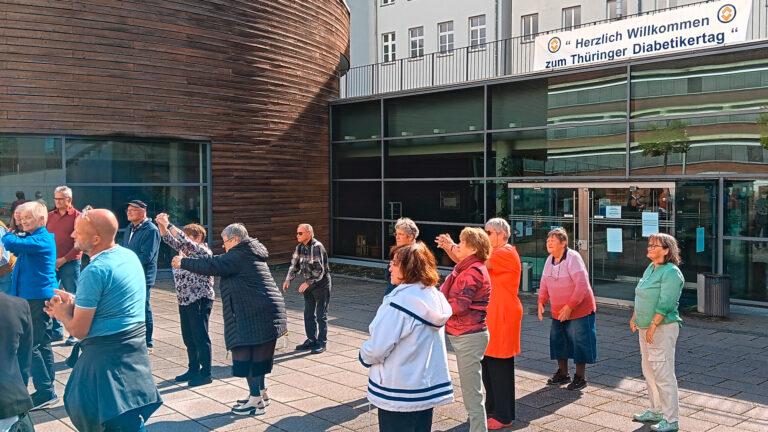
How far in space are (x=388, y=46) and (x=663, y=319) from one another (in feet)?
91.3

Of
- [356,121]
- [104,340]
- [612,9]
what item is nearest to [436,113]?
[356,121]

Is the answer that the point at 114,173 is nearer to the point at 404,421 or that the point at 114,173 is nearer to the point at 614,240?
the point at 614,240

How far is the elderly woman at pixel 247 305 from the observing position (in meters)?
5.93

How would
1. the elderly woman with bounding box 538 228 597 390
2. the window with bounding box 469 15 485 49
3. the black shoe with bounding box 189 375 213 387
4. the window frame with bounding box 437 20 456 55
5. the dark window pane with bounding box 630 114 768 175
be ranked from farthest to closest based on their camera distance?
the window frame with bounding box 437 20 456 55 < the window with bounding box 469 15 485 49 < the dark window pane with bounding box 630 114 768 175 < the black shoe with bounding box 189 375 213 387 < the elderly woman with bounding box 538 228 597 390

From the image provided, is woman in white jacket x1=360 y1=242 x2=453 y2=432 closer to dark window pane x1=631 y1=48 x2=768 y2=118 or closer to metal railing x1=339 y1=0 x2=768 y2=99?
dark window pane x1=631 y1=48 x2=768 y2=118

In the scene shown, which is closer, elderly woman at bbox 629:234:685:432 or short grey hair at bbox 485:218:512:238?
elderly woman at bbox 629:234:685:432

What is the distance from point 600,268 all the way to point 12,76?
11.2 m

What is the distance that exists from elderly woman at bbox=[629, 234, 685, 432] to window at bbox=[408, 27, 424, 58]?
25710 millimetres

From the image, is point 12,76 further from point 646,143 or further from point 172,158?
point 646,143

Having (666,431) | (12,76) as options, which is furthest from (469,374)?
(12,76)

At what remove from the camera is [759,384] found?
7.34 meters

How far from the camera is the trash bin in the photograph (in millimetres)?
11055

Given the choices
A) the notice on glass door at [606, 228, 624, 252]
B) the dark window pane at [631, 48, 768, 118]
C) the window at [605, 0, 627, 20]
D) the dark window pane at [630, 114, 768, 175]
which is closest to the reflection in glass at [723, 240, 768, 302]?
the dark window pane at [630, 114, 768, 175]

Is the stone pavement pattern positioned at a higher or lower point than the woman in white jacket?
lower
